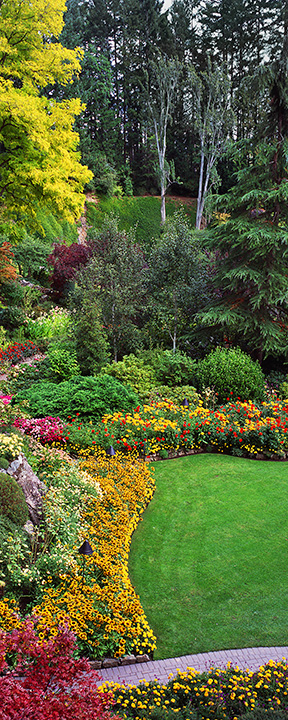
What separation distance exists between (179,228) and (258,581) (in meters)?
8.50

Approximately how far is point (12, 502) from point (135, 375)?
5884 mm

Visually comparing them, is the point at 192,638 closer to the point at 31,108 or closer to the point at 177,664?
the point at 177,664

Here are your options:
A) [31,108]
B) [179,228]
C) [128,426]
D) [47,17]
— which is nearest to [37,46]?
[47,17]

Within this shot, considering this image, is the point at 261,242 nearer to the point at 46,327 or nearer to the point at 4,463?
the point at 46,327

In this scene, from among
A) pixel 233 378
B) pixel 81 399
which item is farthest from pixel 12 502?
pixel 233 378

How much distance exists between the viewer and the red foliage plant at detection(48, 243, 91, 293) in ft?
54.7

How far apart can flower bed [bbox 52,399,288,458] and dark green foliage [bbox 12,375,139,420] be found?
219 millimetres

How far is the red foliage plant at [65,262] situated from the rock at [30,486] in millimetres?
12097

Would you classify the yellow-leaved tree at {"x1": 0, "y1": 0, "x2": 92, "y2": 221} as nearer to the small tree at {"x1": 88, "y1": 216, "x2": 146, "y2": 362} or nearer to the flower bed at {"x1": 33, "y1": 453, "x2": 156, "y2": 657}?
the small tree at {"x1": 88, "y1": 216, "x2": 146, "y2": 362}

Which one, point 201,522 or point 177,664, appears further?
point 201,522

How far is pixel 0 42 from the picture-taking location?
7559 mm

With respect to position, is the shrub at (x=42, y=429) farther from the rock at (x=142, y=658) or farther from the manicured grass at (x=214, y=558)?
the rock at (x=142, y=658)

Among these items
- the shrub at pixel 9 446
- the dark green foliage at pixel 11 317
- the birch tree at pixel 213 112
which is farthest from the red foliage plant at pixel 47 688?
the birch tree at pixel 213 112

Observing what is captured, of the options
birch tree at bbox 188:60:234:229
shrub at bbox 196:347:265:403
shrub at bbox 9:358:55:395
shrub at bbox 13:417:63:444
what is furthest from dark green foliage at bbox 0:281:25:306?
birch tree at bbox 188:60:234:229
